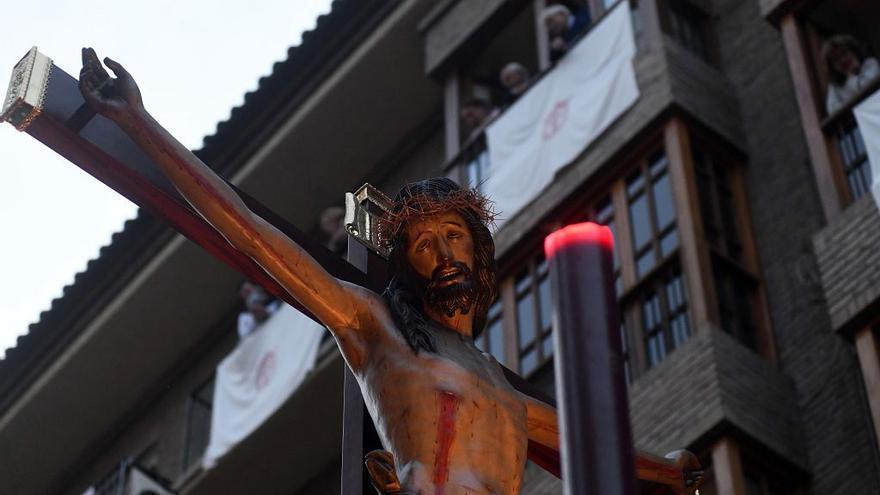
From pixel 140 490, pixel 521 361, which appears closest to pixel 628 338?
pixel 521 361

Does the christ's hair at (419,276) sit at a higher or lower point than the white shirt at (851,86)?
lower

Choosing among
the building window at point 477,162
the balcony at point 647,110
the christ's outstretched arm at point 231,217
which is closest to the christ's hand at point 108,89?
the christ's outstretched arm at point 231,217

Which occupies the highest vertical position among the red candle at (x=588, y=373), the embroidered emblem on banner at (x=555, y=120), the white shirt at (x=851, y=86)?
the embroidered emblem on banner at (x=555, y=120)

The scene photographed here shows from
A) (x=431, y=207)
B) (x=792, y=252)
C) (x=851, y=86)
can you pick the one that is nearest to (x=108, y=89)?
(x=431, y=207)

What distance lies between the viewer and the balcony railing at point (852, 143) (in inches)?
690

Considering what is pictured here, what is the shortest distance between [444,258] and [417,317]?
195 mm

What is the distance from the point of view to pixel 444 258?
212 inches

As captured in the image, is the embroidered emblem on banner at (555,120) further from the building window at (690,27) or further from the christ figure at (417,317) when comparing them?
the christ figure at (417,317)

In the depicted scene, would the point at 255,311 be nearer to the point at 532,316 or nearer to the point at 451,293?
the point at 532,316

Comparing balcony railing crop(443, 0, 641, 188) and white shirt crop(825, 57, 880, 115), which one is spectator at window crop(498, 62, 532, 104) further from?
white shirt crop(825, 57, 880, 115)

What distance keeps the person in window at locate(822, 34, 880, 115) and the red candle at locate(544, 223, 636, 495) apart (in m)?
15.5

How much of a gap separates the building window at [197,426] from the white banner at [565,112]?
868 cm

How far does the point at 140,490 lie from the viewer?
25.0m

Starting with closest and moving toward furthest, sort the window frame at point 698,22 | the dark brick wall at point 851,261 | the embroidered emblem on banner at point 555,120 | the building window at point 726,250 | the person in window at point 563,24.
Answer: the dark brick wall at point 851,261, the building window at point 726,250, the embroidered emblem on banner at point 555,120, the window frame at point 698,22, the person in window at point 563,24
